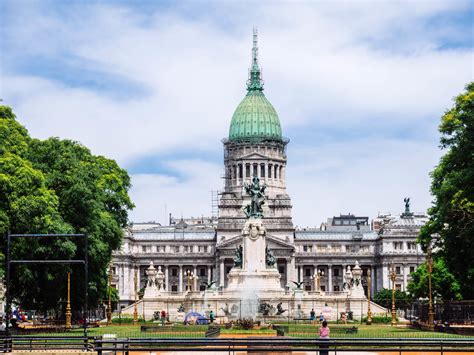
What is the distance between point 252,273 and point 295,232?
328ft

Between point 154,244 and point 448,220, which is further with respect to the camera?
point 154,244

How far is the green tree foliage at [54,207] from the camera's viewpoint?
171 feet

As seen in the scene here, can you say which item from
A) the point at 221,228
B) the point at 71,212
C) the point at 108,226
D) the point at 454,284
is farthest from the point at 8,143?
the point at 221,228

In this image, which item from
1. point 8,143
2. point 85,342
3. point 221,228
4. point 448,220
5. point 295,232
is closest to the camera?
point 85,342

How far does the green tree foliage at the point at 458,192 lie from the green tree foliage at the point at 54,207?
85.1 feet

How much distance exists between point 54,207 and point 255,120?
133 metres

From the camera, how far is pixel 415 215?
188875mm

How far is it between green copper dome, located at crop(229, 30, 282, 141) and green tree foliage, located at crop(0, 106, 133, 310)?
108977 millimetres

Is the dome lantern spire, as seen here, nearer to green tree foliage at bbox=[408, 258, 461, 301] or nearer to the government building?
the government building

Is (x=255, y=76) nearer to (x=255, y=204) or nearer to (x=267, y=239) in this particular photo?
(x=267, y=239)

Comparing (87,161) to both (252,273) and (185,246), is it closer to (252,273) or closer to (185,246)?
(252,273)

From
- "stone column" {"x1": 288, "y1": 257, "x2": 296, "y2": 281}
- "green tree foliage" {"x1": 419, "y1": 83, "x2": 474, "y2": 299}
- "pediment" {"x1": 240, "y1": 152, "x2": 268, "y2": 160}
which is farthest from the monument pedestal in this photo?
"pediment" {"x1": 240, "y1": 152, "x2": 268, "y2": 160}

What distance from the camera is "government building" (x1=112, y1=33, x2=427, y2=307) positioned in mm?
169375

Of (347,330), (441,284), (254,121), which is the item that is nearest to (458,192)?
(347,330)
